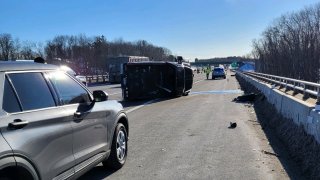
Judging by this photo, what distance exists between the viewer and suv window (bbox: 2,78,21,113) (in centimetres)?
455

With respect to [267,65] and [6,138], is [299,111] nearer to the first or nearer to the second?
[6,138]

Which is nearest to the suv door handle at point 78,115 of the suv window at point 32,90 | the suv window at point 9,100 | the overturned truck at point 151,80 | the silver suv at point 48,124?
the silver suv at point 48,124

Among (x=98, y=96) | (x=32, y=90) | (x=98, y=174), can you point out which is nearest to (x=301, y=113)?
(x=98, y=174)

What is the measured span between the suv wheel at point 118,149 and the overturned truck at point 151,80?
16.6 meters

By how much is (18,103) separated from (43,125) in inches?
15.6

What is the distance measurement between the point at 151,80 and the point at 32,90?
66.7 feet

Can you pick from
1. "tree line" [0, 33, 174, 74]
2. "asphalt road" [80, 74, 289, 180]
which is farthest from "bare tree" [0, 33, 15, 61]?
"asphalt road" [80, 74, 289, 180]

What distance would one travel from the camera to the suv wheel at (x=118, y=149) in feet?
24.7

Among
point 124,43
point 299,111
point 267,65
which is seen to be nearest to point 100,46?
point 124,43

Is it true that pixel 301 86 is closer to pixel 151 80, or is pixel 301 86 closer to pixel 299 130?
pixel 151 80

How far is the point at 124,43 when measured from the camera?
14725 cm

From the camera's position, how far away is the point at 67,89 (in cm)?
599

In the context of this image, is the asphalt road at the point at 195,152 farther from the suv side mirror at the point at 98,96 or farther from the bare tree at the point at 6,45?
the bare tree at the point at 6,45

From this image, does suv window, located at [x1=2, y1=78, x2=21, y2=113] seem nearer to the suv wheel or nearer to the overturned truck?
the suv wheel
